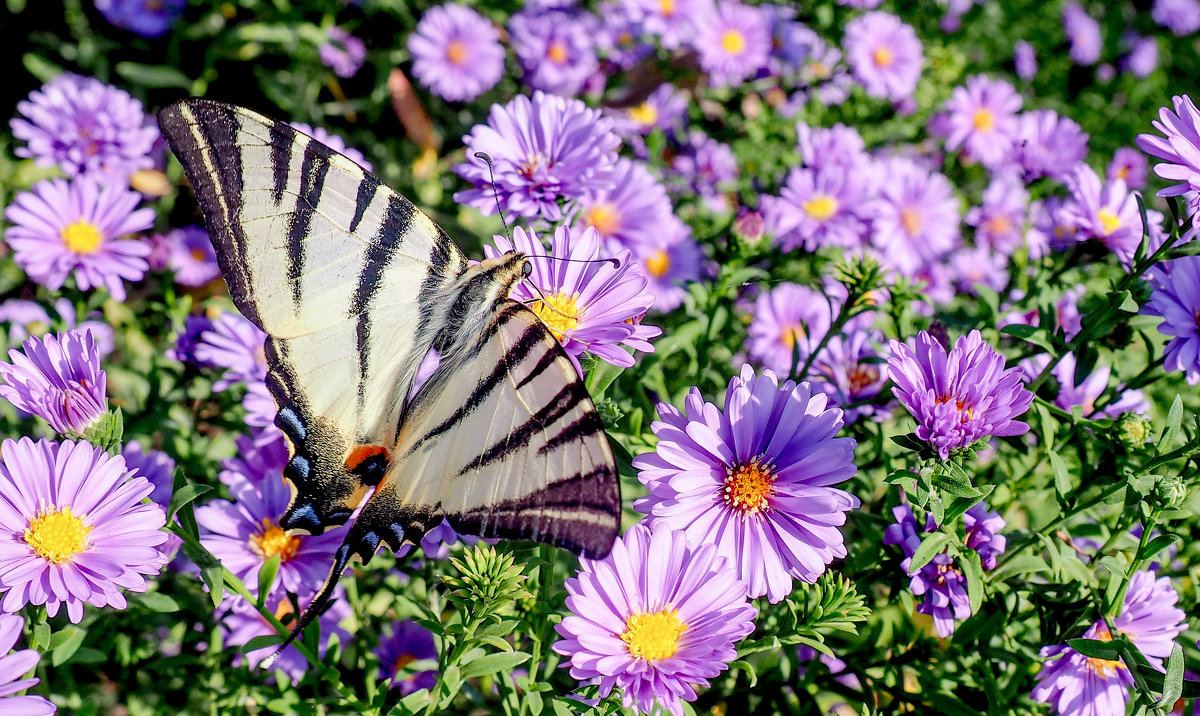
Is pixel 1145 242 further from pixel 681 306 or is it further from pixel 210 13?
pixel 210 13

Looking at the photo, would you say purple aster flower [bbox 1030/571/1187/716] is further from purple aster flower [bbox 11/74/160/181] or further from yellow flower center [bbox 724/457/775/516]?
purple aster flower [bbox 11/74/160/181]

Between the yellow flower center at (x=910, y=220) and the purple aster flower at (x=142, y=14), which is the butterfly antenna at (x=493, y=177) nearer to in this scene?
the yellow flower center at (x=910, y=220)

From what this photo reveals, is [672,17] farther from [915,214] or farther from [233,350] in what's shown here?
[233,350]

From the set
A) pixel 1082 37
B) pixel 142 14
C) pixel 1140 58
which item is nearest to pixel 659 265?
pixel 142 14

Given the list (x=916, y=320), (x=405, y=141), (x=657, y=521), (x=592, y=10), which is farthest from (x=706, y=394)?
(x=592, y=10)

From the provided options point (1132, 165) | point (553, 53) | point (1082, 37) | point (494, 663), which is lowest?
point (494, 663)

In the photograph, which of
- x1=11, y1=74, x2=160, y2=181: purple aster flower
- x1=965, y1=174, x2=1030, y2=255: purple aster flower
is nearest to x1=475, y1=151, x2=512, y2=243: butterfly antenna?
x1=11, y1=74, x2=160, y2=181: purple aster flower

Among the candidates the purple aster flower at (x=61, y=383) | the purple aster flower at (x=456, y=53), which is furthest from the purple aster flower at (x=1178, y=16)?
the purple aster flower at (x=61, y=383)
